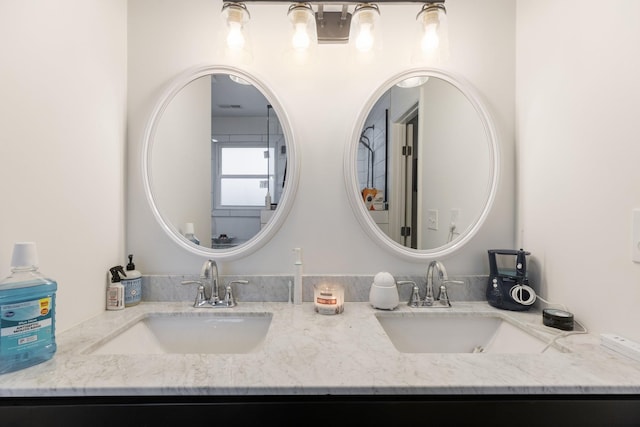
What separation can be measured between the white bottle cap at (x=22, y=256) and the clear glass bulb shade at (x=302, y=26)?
36.9 inches

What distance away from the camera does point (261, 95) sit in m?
1.15

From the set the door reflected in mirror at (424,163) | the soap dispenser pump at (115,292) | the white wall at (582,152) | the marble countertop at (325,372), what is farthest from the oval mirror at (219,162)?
the white wall at (582,152)

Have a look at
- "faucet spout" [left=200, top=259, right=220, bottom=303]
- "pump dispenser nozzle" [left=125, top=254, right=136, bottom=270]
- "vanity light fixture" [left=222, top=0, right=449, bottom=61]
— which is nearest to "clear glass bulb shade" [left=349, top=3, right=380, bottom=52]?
"vanity light fixture" [left=222, top=0, right=449, bottom=61]

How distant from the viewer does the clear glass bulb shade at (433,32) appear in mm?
1071

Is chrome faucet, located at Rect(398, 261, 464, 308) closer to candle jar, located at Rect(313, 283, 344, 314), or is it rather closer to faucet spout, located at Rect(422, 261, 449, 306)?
faucet spout, located at Rect(422, 261, 449, 306)

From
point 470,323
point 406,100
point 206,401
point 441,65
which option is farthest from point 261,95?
point 470,323

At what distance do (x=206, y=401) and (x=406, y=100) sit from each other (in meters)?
1.10

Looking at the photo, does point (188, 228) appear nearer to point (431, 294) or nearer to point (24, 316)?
point (24, 316)

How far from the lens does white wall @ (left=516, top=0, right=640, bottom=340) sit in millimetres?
771

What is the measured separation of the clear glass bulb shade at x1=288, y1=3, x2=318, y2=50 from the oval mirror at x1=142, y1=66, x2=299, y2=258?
20 centimetres

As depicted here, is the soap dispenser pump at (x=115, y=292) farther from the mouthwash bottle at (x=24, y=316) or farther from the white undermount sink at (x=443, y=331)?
the white undermount sink at (x=443, y=331)

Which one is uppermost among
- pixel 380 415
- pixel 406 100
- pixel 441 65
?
pixel 441 65

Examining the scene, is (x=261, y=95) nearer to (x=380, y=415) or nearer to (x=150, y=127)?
(x=150, y=127)

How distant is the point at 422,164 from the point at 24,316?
120 cm
